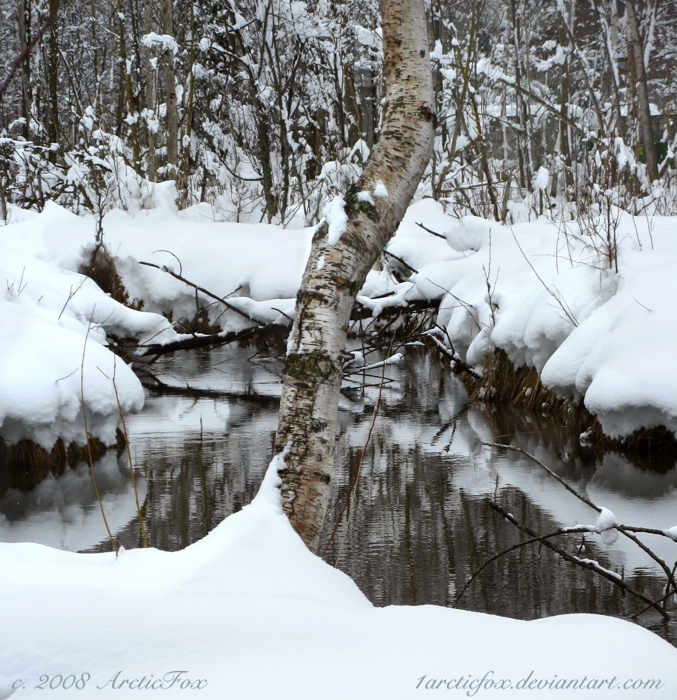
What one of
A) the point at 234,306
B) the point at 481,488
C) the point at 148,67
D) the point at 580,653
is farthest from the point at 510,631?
the point at 148,67

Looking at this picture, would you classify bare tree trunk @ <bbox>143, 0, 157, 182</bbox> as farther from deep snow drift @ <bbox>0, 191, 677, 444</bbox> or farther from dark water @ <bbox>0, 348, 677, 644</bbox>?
dark water @ <bbox>0, 348, 677, 644</bbox>

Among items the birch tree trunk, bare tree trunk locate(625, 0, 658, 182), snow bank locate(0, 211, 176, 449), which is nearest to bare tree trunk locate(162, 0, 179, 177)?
snow bank locate(0, 211, 176, 449)

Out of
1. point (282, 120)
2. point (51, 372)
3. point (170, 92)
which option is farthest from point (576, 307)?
point (170, 92)

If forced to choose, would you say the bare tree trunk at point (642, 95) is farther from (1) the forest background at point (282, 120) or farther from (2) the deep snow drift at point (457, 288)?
(2) the deep snow drift at point (457, 288)

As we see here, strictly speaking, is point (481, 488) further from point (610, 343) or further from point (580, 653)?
point (580, 653)

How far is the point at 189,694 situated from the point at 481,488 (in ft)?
11.4

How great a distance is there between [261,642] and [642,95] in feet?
39.5

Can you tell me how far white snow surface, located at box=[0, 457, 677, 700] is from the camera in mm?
1523

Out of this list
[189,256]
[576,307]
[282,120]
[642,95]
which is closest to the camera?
[576,307]

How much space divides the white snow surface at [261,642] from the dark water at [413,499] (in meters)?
0.96

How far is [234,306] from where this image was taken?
8562mm

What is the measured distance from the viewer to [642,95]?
39.5 feet

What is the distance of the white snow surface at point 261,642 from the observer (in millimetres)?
1523

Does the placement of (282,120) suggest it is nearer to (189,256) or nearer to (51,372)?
(189,256)
